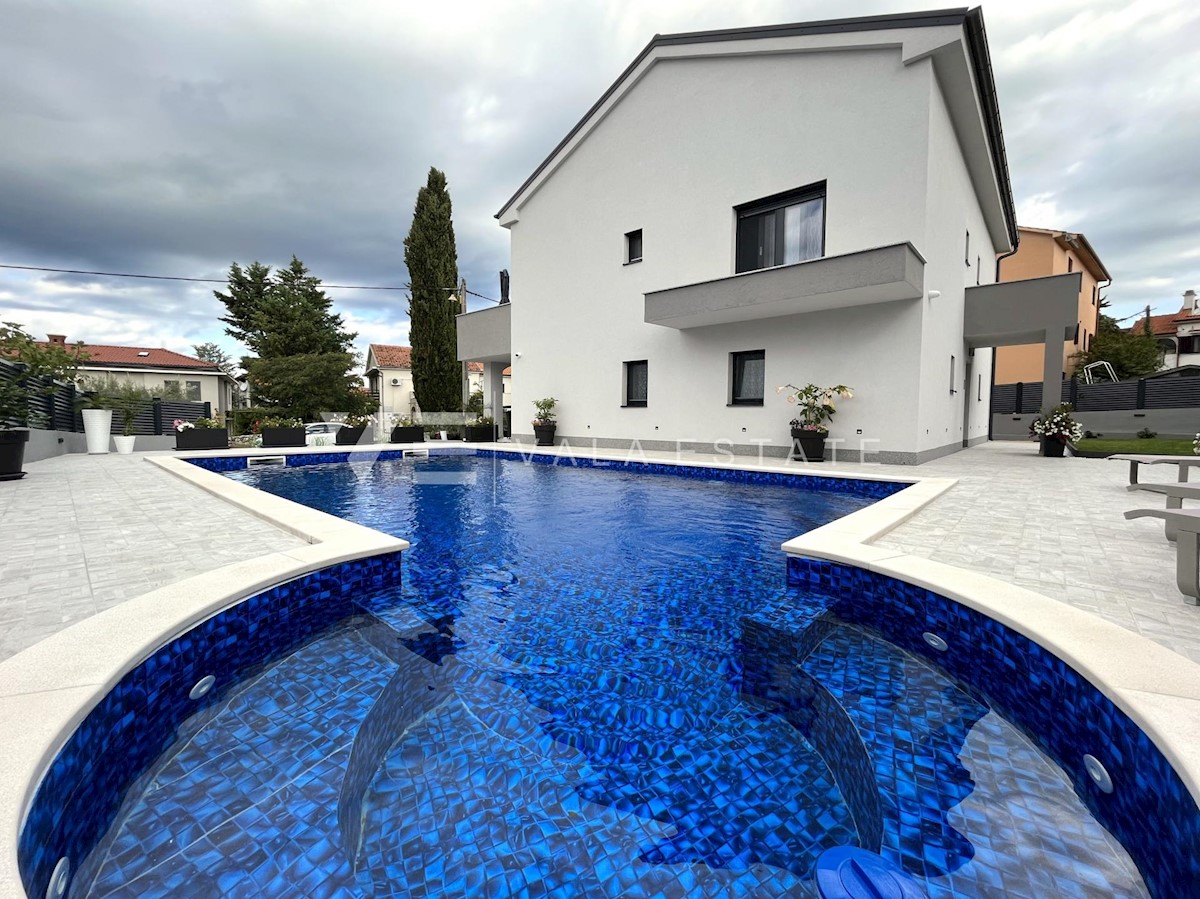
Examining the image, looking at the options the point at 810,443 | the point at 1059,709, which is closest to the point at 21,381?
the point at 1059,709

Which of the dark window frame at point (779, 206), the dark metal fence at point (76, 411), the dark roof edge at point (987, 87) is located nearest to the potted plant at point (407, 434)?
the dark metal fence at point (76, 411)

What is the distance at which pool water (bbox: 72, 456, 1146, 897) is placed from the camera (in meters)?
1.63

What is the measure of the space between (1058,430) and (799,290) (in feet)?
21.9

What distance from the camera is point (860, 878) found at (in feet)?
5.09

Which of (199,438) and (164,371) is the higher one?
(164,371)

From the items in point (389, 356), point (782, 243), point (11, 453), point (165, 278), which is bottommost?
point (11, 453)

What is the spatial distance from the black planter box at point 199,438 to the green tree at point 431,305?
847 centimetres

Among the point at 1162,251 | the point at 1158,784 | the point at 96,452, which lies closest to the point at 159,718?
the point at 1158,784

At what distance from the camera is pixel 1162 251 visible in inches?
1745

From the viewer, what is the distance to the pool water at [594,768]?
1632 millimetres

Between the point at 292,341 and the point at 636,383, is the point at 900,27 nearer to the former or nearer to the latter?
the point at 636,383

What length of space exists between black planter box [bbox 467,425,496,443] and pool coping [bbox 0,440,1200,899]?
541 inches

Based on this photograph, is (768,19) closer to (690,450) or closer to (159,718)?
(690,450)

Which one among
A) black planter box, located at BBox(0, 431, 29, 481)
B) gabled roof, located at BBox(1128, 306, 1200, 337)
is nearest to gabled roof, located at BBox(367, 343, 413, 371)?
black planter box, located at BBox(0, 431, 29, 481)
